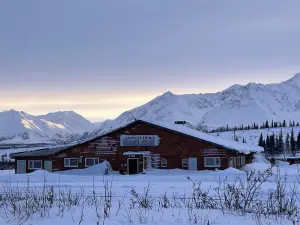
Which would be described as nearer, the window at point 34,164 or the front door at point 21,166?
the window at point 34,164

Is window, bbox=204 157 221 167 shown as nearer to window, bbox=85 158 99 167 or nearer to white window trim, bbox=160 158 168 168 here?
white window trim, bbox=160 158 168 168

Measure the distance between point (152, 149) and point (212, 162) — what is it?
5477 mm

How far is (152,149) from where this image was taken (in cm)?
4353

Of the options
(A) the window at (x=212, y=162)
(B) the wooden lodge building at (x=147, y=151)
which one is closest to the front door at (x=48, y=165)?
(B) the wooden lodge building at (x=147, y=151)

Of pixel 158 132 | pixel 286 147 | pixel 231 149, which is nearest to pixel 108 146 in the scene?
pixel 158 132

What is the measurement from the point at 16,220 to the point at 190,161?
3317 centimetres

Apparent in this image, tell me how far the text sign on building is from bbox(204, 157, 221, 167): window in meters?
4.63

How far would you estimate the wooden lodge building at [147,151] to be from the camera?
42312mm

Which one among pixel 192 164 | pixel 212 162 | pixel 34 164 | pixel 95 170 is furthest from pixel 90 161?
pixel 212 162

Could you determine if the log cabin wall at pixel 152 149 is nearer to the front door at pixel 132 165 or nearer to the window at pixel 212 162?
the window at pixel 212 162

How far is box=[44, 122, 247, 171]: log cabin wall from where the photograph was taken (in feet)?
139

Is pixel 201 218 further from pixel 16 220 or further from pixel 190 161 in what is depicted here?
pixel 190 161

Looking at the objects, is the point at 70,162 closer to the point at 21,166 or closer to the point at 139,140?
the point at 21,166

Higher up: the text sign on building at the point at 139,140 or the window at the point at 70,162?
the text sign on building at the point at 139,140
